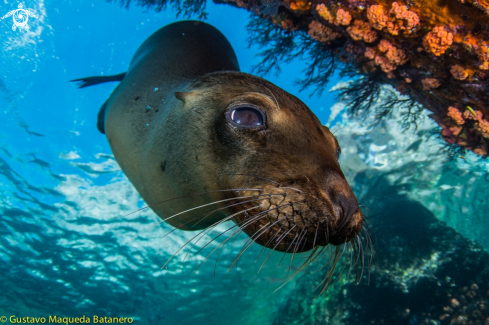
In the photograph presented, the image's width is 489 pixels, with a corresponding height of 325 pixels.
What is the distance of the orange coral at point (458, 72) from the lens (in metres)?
2.88

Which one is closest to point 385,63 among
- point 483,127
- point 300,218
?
point 483,127

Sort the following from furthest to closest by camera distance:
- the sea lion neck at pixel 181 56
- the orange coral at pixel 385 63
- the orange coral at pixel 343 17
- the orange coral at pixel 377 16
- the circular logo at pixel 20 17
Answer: the circular logo at pixel 20 17 < the orange coral at pixel 385 63 < the orange coral at pixel 343 17 < the orange coral at pixel 377 16 < the sea lion neck at pixel 181 56

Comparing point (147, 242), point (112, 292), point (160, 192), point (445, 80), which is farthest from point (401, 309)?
point (112, 292)

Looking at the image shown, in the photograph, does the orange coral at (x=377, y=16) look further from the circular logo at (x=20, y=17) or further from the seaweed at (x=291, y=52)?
the circular logo at (x=20, y=17)

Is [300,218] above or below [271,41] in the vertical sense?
below

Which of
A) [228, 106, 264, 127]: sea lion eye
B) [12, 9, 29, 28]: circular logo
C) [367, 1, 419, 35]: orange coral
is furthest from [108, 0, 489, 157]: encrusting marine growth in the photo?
[12, 9, 29, 28]: circular logo

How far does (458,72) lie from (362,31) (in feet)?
3.70

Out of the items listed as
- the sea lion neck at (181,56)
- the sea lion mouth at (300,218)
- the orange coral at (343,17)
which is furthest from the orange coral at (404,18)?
the sea lion mouth at (300,218)

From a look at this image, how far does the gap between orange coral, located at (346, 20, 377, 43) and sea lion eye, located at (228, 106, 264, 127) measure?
8.07 feet

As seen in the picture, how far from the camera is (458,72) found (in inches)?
115

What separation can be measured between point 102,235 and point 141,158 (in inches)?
551

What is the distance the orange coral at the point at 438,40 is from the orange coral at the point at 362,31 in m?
0.57

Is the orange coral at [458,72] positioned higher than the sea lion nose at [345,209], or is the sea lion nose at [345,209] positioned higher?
the orange coral at [458,72]

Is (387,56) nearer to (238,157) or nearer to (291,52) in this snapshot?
(291,52)
